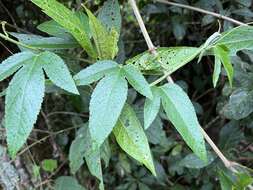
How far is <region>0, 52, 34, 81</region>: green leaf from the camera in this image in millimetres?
738

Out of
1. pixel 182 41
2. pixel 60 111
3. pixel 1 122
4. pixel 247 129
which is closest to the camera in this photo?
pixel 1 122

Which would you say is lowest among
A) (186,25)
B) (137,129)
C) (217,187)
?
(217,187)

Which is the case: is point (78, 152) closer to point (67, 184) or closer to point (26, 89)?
point (67, 184)

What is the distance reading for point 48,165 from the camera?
1.35m

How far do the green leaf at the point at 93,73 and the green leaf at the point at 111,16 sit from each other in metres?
0.23

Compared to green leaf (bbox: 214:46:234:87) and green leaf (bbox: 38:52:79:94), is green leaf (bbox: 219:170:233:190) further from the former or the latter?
green leaf (bbox: 38:52:79:94)

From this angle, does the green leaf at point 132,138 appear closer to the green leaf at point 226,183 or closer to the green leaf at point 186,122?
the green leaf at point 186,122

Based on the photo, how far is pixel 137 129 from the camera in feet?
2.65

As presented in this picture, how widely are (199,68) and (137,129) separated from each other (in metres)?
0.94

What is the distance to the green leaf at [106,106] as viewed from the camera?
0.69m

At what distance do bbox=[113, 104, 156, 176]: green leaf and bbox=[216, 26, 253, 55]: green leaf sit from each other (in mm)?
227

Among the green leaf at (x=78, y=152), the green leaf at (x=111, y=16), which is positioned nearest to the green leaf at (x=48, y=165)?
the green leaf at (x=78, y=152)

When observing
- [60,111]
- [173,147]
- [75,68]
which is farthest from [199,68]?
[75,68]

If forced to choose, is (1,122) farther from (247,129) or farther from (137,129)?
(247,129)
